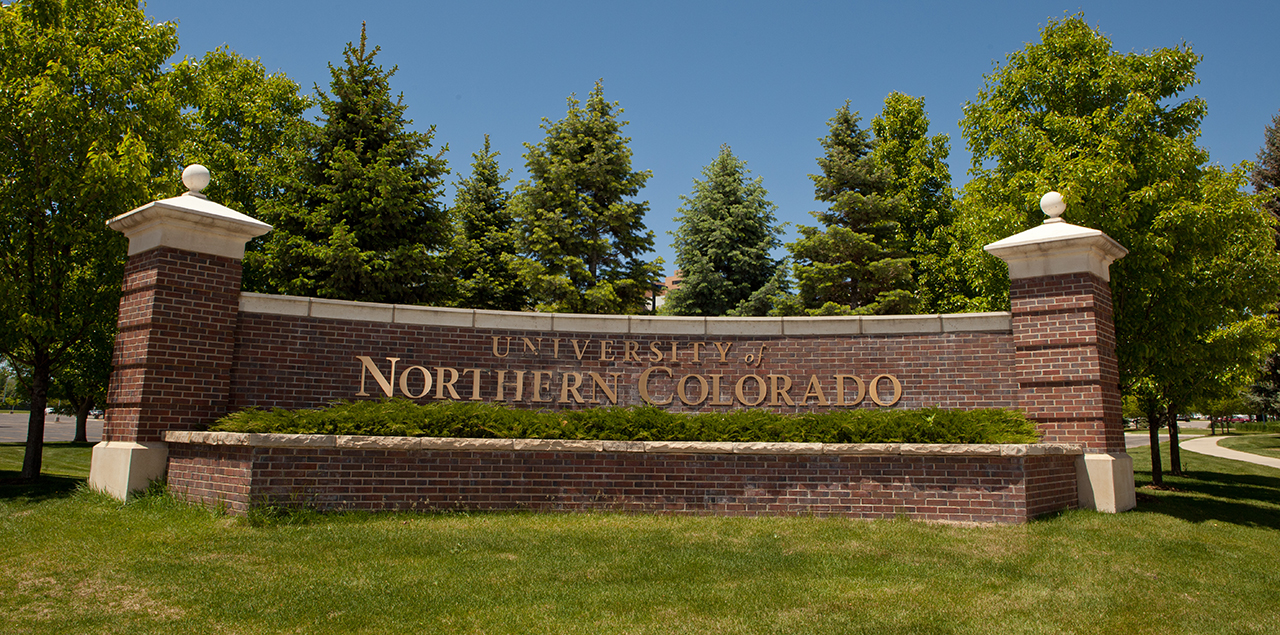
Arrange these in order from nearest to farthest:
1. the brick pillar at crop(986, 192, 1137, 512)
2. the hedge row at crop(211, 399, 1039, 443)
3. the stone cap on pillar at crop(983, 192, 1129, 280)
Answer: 1. the hedge row at crop(211, 399, 1039, 443)
2. the brick pillar at crop(986, 192, 1137, 512)
3. the stone cap on pillar at crop(983, 192, 1129, 280)

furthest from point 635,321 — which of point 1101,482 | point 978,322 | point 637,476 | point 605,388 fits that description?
point 1101,482

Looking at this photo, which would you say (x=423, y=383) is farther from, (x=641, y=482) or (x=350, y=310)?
(x=641, y=482)

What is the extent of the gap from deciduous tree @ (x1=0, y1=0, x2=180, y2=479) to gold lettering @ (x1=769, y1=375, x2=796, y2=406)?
9.65 meters

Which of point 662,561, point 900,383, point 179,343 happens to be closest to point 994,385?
point 900,383

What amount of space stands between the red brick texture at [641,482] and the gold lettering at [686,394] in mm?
1590

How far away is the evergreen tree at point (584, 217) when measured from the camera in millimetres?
21062

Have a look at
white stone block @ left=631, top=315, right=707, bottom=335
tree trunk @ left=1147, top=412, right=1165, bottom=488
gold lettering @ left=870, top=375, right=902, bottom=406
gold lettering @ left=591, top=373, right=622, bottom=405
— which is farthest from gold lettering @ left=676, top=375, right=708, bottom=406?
tree trunk @ left=1147, top=412, right=1165, bottom=488

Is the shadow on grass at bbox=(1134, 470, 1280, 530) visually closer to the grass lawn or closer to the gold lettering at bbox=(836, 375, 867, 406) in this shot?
the grass lawn

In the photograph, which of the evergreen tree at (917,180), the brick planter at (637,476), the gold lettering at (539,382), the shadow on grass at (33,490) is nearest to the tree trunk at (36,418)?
the shadow on grass at (33,490)

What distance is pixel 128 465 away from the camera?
8.38 m

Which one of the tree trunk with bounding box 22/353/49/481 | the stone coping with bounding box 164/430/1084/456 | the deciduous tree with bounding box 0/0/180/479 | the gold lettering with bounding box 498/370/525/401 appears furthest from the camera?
the tree trunk with bounding box 22/353/49/481

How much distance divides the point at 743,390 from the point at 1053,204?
14.5ft

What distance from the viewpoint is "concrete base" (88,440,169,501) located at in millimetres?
8398

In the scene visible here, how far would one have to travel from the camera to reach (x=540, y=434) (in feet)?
27.8
